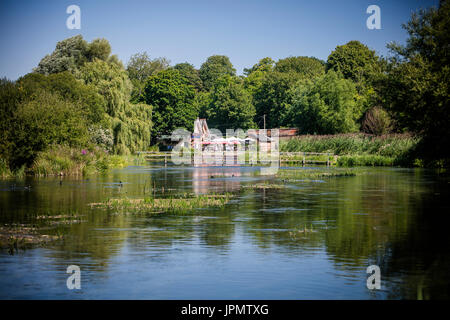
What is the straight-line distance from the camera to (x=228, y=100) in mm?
123750

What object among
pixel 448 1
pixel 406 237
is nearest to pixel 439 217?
pixel 406 237

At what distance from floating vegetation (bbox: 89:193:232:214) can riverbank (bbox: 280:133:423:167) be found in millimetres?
39414

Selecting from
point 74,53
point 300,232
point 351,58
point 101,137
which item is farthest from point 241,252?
point 351,58

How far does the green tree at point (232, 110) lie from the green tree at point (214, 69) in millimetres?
40615

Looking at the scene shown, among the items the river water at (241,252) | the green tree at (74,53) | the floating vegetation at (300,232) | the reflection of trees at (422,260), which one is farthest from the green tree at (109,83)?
the floating vegetation at (300,232)

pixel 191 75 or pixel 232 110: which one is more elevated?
pixel 191 75

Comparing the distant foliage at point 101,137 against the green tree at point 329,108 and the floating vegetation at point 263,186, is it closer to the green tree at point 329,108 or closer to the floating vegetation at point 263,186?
the floating vegetation at point 263,186

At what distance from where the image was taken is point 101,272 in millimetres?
12711

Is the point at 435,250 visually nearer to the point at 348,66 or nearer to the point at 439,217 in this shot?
the point at 439,217

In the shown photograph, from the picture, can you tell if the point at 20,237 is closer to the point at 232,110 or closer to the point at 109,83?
the point at 109,83

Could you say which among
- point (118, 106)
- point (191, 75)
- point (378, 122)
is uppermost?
point (191, 75)

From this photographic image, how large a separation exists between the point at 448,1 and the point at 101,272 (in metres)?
40.4

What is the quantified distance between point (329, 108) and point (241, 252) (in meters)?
79.8

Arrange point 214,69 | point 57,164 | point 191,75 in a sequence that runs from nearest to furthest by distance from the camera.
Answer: point 57,164
point 191,75
point 214,69
